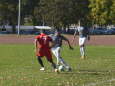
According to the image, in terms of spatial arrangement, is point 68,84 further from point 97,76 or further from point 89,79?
point 97,76

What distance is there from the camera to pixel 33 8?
92688 millimetres

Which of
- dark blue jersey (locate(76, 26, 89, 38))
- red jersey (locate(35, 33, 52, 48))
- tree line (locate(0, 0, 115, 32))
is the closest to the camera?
red jersey (locate(35, 33, 52, 48))

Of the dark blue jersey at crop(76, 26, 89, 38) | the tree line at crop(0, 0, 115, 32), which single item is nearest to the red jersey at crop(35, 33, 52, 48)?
the dark blue jersey at crop(76, 26, 89, 38)

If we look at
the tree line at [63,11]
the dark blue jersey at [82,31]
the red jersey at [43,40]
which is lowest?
the tree line at [63,11]

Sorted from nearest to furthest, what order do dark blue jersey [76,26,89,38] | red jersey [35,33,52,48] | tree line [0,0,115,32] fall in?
red jersey [35,33,52,48] < dark blue jersey [76,26,89,38] < tree line [0,0,115,32]

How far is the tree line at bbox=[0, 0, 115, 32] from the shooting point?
8088 cm

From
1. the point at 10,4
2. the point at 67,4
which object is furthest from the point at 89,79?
the point at 10,4

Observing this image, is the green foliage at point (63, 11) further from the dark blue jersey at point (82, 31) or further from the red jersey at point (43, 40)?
the red jersey at point (43, 40)

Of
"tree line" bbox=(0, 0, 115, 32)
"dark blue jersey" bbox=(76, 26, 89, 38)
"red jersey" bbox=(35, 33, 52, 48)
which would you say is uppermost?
"red jersey" bbox=(35, 33, 52, 48)

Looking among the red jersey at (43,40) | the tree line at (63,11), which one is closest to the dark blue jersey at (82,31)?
the red jersey at (43,40)

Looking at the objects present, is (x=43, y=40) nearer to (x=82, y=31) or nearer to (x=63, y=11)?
(x=82, y=31)

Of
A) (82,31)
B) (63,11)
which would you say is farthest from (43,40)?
(63,11)

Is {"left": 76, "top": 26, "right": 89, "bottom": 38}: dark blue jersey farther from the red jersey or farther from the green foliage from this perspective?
the green foliage

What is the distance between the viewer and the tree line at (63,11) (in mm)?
80875
